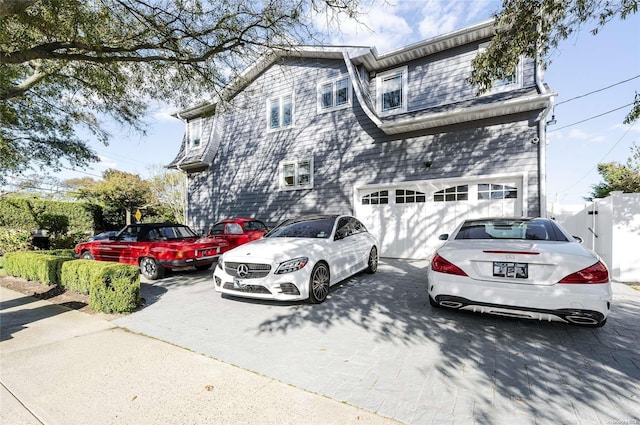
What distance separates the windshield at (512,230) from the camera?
3.92 m

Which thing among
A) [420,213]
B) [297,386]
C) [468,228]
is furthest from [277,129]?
[297,386]

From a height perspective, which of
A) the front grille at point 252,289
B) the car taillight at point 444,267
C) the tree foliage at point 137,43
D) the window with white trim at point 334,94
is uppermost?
the window with white trim at point 334,94

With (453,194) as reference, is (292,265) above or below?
below

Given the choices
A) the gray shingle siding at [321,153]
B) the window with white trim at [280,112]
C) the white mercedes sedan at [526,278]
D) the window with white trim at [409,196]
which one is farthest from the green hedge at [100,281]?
the window with white trim at [280,112]

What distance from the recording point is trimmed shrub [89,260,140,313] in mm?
4727

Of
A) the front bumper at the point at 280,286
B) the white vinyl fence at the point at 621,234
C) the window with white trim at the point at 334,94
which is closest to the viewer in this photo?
the front bumper at the point at 280,286

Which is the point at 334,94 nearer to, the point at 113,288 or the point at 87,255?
the point at 113,288

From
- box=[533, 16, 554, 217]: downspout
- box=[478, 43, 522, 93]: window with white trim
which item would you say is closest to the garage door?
box=[533, 16, 554, 217]: downspout

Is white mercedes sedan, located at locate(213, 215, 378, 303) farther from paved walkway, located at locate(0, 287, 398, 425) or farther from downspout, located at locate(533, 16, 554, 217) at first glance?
downspout, located at locate(533, 16, 554, 217)

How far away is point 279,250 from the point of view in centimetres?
481

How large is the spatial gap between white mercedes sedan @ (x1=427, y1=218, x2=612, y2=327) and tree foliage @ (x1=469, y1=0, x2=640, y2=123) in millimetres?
3403

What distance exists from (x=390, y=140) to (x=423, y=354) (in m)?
7.63

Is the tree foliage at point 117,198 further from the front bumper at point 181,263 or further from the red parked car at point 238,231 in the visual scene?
the front bumper at point 181,263

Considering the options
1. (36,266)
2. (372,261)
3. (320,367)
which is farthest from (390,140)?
(36,266)
